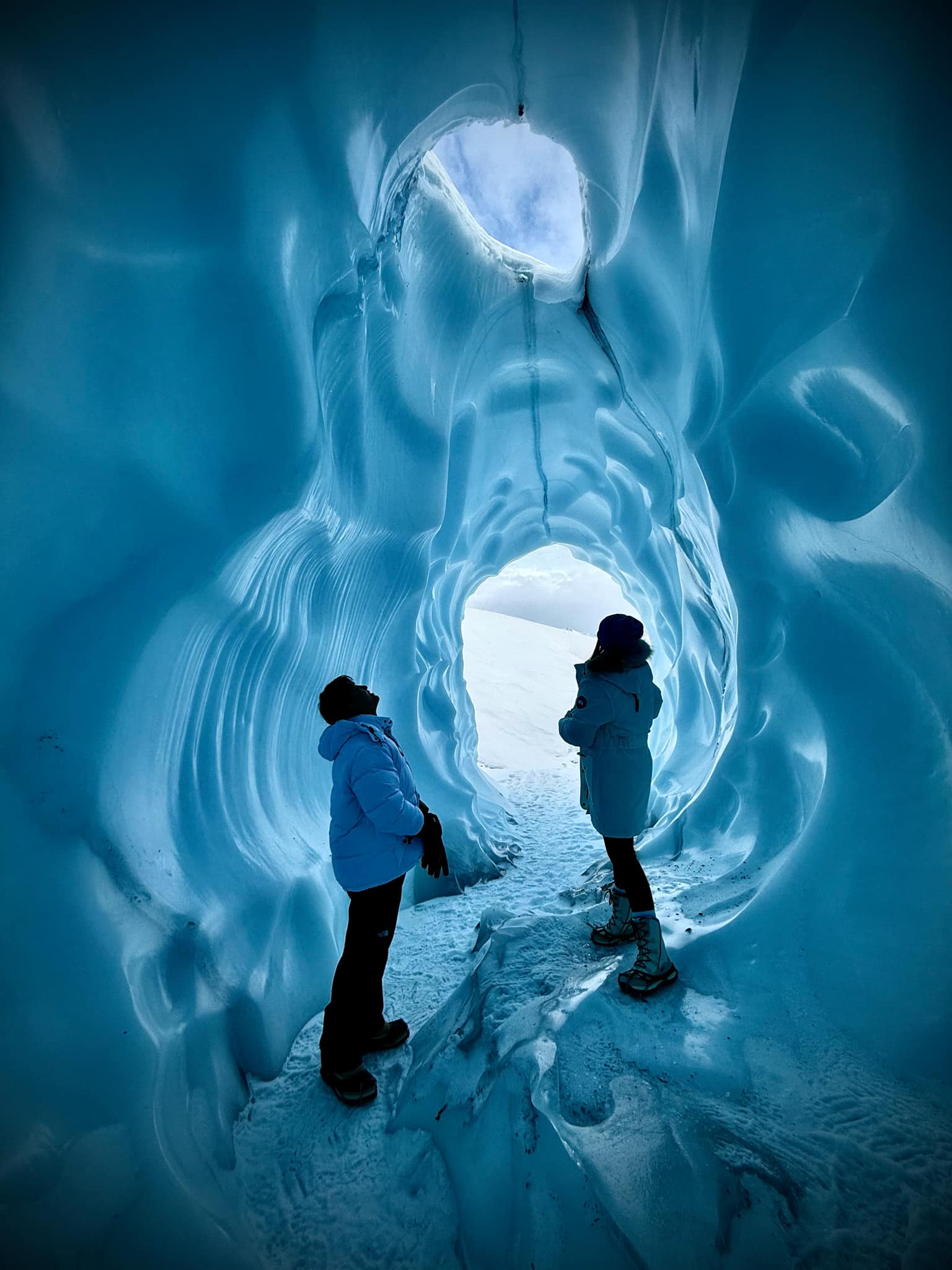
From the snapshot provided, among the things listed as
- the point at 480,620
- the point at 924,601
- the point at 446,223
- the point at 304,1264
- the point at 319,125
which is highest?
the point at 480,620

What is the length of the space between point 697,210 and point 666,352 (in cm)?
87

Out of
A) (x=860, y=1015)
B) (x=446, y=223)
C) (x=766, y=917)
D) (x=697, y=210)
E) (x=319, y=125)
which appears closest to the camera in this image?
(x=860, y=1015)

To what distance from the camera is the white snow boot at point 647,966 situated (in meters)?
2.24

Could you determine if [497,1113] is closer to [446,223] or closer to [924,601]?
[924,601]

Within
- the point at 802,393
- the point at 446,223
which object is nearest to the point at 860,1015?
the point at 802,393

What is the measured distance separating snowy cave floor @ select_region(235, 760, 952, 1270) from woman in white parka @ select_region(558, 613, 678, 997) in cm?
23

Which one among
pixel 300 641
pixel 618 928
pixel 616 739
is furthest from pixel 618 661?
pixel 300 641

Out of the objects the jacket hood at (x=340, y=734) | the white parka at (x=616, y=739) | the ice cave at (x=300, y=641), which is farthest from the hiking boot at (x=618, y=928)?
the jacket hood at (x=340, y=734)

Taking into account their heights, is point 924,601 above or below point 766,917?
above

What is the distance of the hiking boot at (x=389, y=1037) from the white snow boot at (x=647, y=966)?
3.06 ft

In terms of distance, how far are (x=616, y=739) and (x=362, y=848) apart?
117 cm

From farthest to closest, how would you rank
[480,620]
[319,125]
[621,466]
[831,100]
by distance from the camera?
[480,620]
[621,466]
[319,125]
[831,100]

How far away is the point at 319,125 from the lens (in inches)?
82.1

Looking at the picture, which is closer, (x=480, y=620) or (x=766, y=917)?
(x=766, y=917)
